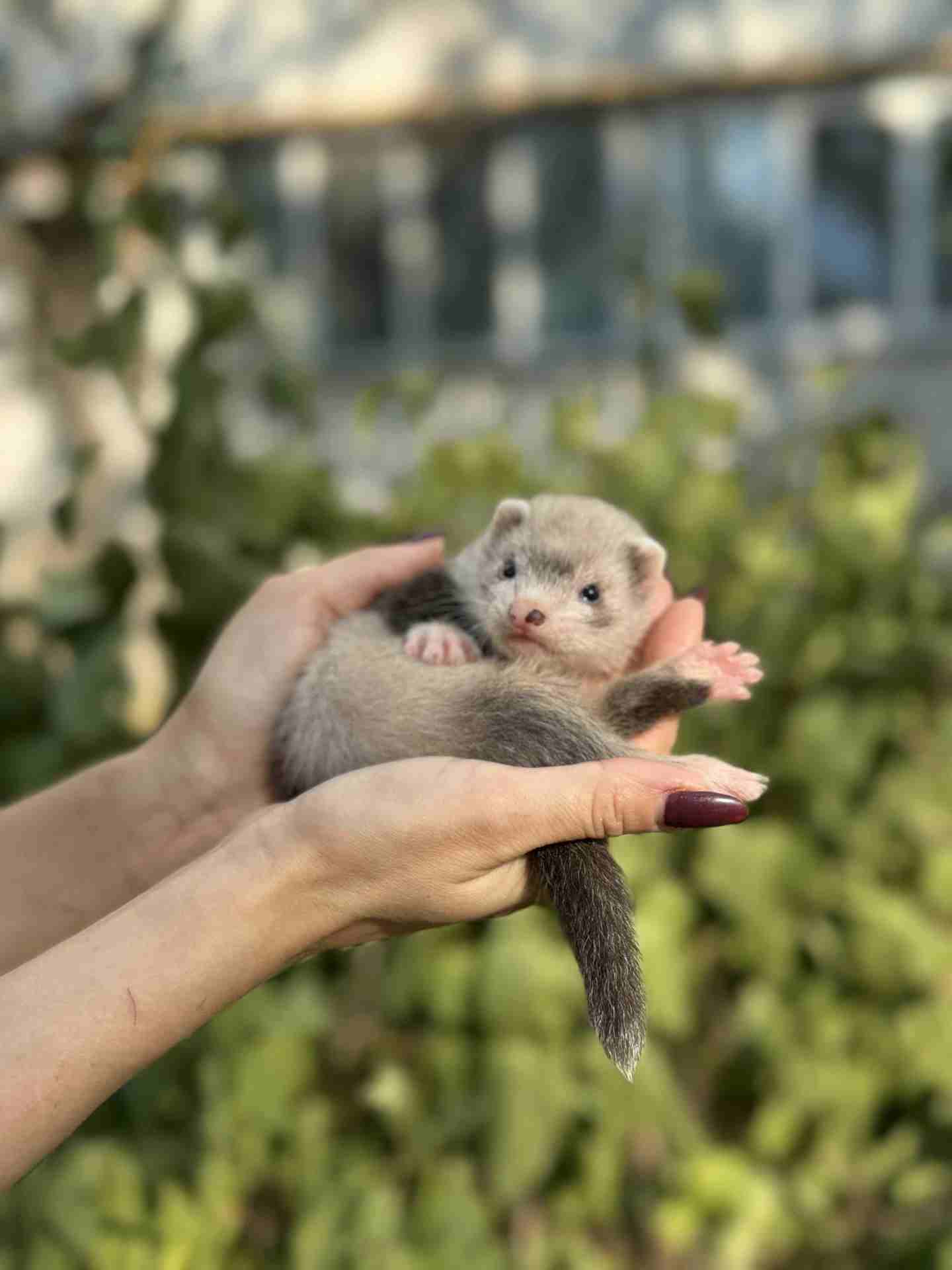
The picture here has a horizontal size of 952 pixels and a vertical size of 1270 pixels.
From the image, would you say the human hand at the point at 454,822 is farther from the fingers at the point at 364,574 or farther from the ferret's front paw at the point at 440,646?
the fingers at the point at 364,574

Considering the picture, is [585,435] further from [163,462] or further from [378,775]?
[378,775]

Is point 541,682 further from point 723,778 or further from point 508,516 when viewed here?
point 508,516

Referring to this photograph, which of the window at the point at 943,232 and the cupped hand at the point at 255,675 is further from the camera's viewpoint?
the window at the point at 943,232

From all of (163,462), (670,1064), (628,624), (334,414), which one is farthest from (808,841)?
(334,414)

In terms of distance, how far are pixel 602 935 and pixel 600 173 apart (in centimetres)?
1031

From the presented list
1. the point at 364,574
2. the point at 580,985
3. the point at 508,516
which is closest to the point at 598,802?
the point at 508,516

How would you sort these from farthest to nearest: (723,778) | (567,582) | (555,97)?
(555,97) < (567,582) < (723,778)

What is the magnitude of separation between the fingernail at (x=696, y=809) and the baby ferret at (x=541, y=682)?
0.05 meters

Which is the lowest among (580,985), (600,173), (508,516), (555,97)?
(580,985)

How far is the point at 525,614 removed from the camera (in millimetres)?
2598

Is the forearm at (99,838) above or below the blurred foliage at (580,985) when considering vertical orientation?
A: above

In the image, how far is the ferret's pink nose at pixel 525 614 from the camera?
260 centimetres

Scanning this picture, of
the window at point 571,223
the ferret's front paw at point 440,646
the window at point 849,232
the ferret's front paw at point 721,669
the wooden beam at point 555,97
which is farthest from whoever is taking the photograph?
the window at point 571,223

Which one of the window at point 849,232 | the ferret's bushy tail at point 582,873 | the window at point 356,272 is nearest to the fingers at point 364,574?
the ferret's bushy tail at point 582,873
